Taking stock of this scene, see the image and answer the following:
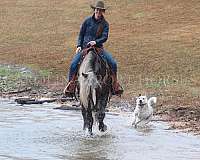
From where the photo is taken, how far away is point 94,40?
13.4 m

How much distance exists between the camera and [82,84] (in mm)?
12695

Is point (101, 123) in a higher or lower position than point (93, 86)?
lower

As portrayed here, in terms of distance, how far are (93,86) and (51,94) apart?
26.1 feet

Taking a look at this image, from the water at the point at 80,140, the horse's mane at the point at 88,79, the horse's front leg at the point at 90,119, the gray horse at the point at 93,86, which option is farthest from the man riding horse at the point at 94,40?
the water at the point at 80,140

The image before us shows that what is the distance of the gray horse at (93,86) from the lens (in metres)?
12.6

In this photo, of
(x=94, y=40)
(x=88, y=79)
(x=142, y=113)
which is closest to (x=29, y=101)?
(x=142, y=113)

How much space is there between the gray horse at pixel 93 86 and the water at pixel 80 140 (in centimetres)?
37

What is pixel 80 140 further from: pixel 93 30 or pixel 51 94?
pixel 51 94

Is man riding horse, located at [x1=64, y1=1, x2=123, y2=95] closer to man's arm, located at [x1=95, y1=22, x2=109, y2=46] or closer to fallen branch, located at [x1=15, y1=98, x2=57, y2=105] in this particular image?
man's arm, located at [x1=95, y1=22, x2=109, y2=46]

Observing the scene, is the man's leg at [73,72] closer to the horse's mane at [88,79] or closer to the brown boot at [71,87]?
the brown boot at [71,87]

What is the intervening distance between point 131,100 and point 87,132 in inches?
212

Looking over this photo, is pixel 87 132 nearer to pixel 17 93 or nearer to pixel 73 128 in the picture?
pixel 73 128

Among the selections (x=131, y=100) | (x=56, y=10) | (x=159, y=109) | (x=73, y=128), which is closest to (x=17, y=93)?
(x=131, y=100)

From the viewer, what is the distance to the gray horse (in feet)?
41.3
